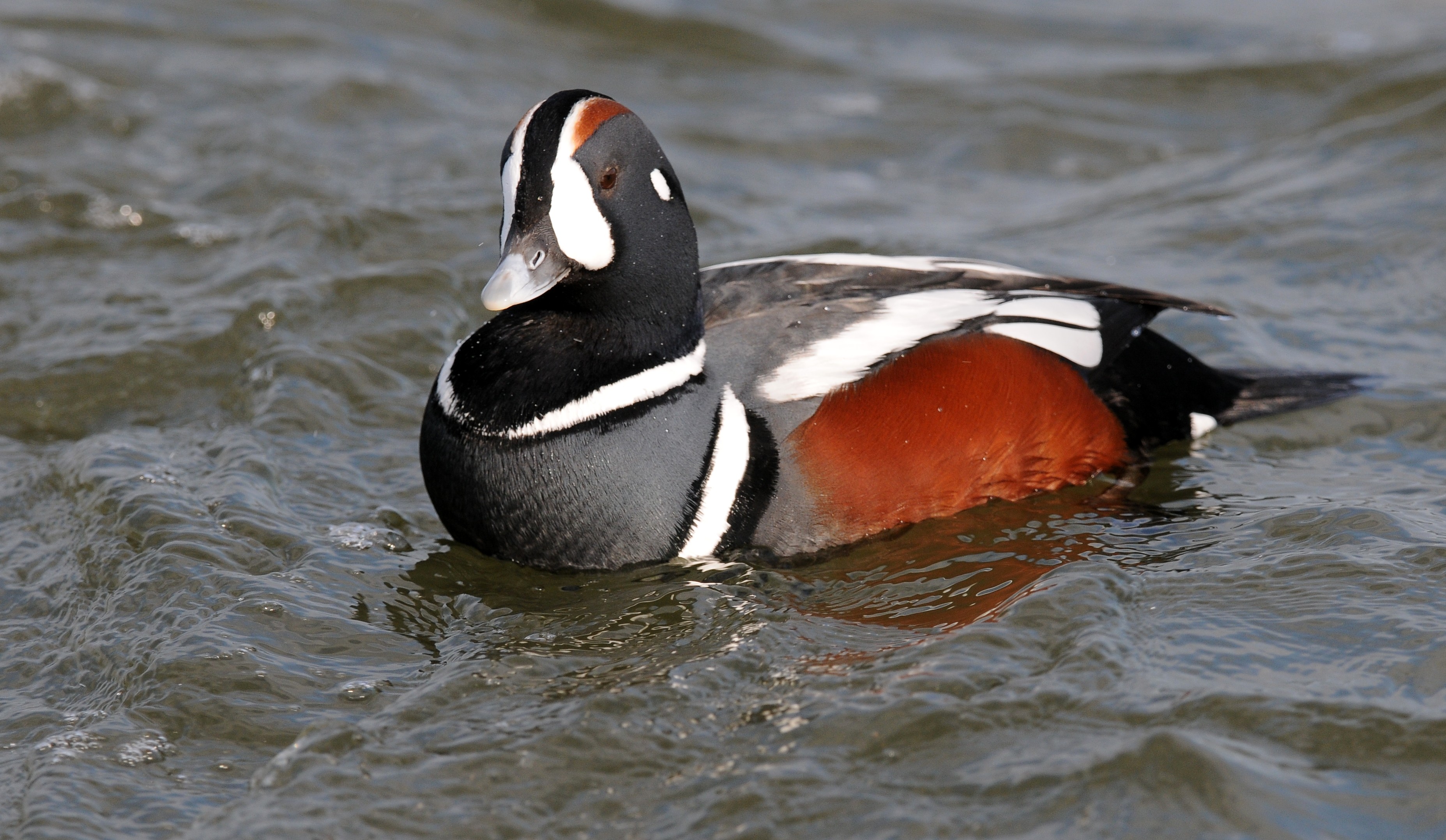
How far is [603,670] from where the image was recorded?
4.20 metres

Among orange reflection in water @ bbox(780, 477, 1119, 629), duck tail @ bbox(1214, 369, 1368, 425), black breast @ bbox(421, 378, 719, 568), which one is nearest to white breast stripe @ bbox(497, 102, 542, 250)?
black breast @ bbox(421, 378, 719, 568)

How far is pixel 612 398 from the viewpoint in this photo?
15.2 ft

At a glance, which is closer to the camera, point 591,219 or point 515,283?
point 515,283

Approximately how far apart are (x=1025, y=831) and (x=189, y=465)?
3.53m

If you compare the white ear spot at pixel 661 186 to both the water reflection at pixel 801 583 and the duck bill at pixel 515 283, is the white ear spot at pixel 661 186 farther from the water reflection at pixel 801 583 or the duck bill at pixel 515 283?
the water reflection at pixel 801 583

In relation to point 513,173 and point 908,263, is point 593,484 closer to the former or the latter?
point 513,173

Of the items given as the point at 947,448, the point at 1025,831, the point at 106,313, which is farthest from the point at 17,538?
the point at 1025,831

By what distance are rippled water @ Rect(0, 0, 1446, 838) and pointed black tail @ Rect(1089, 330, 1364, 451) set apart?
15 centimetres

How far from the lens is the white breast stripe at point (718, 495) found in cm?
466

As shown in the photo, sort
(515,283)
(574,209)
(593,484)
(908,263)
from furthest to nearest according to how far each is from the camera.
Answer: (908,263) → (593,484) → (574,209) → (515,283)

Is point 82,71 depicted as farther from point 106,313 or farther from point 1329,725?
point 1329,725

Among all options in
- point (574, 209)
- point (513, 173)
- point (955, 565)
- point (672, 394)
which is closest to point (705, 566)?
point (672, 394)

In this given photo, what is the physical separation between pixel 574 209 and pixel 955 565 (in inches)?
65.9

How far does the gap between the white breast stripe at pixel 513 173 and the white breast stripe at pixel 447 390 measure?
1.76ft
